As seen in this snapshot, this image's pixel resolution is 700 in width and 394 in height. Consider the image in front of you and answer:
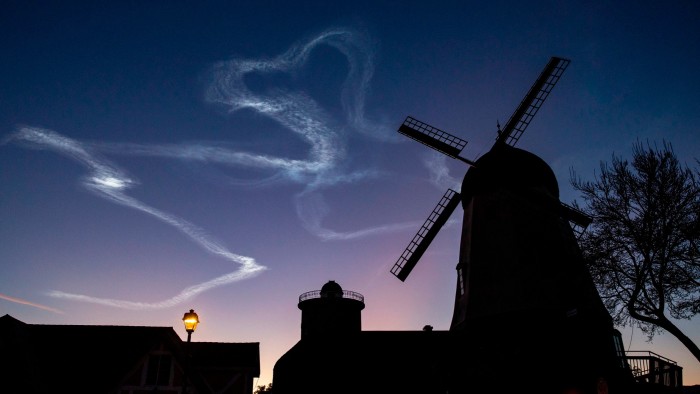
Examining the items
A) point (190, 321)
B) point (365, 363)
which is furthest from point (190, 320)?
point (365, 363)

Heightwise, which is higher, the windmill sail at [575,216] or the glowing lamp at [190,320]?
the windmill sail at [575,216]

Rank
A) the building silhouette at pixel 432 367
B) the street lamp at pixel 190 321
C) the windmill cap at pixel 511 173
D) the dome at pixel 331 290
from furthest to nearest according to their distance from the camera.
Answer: the dome at pixel 331 290 → the windmill cap at pixel 511 173 → the building silhouette at pixel 432 367 → the street lamp at pixel 190 321

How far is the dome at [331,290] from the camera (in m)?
34.3

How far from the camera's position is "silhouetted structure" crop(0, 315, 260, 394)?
60.1ft

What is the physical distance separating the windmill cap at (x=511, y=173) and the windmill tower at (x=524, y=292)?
0.15 ft

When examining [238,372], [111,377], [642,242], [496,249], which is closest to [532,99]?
[496,249]

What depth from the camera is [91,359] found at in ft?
64.8

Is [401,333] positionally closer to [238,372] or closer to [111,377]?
[238,372]

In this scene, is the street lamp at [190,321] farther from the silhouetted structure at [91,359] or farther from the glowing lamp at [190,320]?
the silhouetted structure at [91,359]

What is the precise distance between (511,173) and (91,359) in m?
20.4

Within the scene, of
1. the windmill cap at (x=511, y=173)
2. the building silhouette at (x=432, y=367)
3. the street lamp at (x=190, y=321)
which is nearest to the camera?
the street lamp at (x=190, y=321)

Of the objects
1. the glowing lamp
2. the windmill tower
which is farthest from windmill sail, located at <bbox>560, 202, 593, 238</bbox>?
the glowing lamp

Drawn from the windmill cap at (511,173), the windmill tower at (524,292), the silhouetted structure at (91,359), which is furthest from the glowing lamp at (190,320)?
the windmill cap at (511,173)

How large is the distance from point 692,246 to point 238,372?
819 inches
